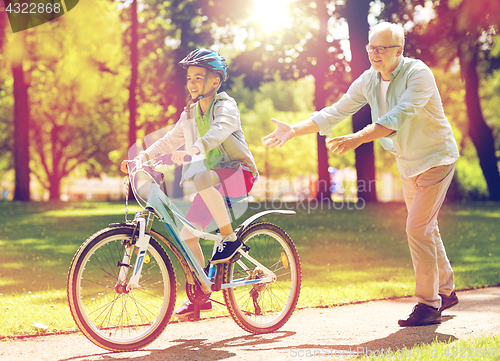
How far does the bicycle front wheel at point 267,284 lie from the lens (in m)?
4.52

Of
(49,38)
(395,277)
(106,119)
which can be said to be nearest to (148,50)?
(49,38)

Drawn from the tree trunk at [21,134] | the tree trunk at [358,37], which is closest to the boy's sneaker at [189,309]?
the tree trunk at [358,37]

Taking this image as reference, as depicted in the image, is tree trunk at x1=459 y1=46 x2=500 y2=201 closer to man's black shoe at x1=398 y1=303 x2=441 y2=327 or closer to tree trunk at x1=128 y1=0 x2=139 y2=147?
tree trunk at x1=128 y1=0 x2=139 y2=147

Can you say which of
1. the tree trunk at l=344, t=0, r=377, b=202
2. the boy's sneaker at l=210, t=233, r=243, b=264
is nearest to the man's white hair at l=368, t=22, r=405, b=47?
the boy's sneaker at l=210, t=233, r=243, b=264

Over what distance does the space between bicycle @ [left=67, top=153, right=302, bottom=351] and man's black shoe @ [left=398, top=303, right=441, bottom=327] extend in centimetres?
96

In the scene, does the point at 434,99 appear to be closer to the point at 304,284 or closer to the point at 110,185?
the point at 304,284

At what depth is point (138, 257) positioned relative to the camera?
3902mm

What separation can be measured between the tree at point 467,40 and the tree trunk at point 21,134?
1364 cm

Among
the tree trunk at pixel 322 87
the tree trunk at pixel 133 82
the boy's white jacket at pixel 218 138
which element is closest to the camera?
the boy's white jacket at pixel 218 138

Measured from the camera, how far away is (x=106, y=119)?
3597 cm

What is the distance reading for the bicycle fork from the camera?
3.85 m

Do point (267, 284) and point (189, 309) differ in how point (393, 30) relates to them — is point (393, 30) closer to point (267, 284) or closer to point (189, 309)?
point (267, 284)

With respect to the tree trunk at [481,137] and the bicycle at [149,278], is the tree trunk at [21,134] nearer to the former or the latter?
the tree trunk at [481,137]

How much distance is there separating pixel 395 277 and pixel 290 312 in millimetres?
2874
